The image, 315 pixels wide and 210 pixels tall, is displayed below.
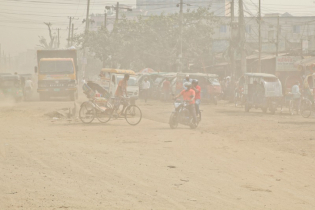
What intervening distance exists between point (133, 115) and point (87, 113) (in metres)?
1.69

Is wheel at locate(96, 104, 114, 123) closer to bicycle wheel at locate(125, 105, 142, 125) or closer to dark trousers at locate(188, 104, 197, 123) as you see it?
bicycle wheel at locate(125, 105, 142, 125)

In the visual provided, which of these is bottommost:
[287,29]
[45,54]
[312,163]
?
[312,163]

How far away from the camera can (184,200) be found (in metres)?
6.63

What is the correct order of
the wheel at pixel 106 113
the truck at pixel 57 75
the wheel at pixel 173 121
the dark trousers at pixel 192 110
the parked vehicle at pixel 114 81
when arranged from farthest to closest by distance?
1. the parked vehicle at pixel 114 81
2. the truck at pixel 57 75
3. the wheel at pixel 106 113
4. the dark trousers at pixel 192 110
5. the wheel at pixel 173 121

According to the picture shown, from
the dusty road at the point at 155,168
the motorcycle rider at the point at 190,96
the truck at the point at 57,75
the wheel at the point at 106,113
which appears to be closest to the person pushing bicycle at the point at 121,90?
the wheel at the point at 106,113

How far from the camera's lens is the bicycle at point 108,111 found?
720 inches

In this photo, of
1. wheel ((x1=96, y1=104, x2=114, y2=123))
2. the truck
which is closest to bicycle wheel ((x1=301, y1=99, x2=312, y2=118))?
wheel ((x1=96, y1=104, x2=114, y2=123))

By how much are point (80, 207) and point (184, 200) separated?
1.36 m

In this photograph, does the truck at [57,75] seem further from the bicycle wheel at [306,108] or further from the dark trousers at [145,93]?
the bicycle wheel at [306,108]

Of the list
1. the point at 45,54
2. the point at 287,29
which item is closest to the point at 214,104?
the point at 45,54

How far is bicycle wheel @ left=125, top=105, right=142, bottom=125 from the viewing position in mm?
18203

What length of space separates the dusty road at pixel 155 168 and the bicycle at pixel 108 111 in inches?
70.8

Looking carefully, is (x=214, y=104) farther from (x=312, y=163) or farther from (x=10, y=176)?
(x=10, y=176)

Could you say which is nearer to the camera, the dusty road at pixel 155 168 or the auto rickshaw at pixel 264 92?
the dusty road at pixel 155 168
